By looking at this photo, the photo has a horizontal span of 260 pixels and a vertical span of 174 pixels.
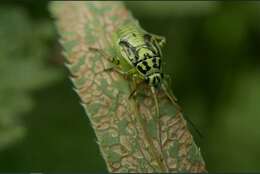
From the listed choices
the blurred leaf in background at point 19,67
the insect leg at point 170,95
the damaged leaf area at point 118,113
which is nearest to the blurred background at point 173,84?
the blurred leaf in background at point 19,67

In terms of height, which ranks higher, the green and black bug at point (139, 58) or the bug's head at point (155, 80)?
the green and black bug at point (139, 58)

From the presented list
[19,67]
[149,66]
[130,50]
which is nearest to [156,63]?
[149,66]

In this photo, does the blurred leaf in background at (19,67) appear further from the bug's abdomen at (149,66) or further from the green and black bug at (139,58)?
the bug's abdomen at (149,66)

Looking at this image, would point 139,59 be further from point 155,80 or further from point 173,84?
point 173,84

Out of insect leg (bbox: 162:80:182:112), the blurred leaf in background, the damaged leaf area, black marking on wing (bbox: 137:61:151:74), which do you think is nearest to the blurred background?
the blurred leaf in background

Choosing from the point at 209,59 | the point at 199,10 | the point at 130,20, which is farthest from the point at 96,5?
the point at 209,59

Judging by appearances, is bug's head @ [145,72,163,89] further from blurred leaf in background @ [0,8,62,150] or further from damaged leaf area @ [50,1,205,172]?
blurred leaf in background @ [0,8,62,150]
